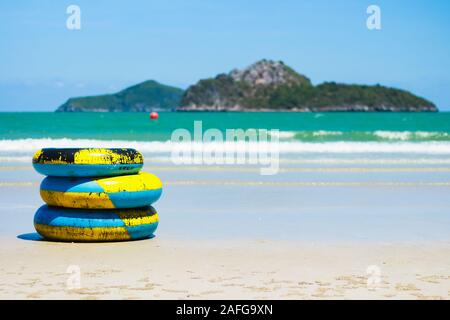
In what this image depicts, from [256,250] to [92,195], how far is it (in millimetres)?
1848

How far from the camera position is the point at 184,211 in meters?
11.5

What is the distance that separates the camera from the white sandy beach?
21.1 ft

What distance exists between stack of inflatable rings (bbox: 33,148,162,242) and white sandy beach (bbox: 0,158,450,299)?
18 centimetres

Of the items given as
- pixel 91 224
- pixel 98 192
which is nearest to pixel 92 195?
pixel 98 192

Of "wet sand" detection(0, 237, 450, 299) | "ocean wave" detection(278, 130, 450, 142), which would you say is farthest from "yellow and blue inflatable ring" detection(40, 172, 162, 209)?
"ocean wave" detection(278, 130, 450, 142)

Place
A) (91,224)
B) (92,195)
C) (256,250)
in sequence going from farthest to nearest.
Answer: (91,224)
(92,195)
(256,250)

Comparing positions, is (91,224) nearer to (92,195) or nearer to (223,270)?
(92,195)

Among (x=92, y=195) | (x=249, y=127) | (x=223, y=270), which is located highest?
(x=249, y=127)

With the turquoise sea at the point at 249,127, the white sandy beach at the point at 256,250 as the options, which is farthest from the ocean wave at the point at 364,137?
the white sandy beach at the point at 256,250

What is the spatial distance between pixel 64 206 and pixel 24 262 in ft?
3.99

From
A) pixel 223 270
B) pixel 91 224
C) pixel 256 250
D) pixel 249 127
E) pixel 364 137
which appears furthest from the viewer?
pixel 249 127

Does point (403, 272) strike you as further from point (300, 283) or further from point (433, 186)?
point (433, 186)

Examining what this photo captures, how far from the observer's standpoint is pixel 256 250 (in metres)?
8.32
